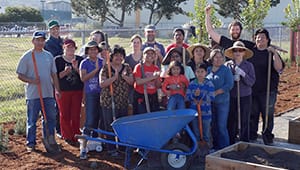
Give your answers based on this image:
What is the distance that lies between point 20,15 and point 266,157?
41.5 meters

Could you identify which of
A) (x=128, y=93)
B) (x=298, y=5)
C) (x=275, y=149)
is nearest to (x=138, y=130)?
(x=128, y=93)

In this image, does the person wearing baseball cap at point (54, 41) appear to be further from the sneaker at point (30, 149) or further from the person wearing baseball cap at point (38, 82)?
the sneaker at point (30, 149)

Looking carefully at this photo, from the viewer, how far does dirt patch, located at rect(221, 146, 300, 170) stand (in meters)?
5.65

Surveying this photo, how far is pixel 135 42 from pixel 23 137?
251 centimetres

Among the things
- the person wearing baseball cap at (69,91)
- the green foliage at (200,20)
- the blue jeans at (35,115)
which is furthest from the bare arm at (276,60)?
the green foliage at (200,20)

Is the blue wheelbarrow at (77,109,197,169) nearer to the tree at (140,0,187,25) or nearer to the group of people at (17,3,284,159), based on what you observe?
the group of people at (17,3,284,159)

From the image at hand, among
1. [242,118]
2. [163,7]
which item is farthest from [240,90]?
[163,7]

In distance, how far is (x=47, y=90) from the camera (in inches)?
276

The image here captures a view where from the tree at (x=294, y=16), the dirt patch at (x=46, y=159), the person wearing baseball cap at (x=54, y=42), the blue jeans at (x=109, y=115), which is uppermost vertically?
the tree at (x=294, y=16)

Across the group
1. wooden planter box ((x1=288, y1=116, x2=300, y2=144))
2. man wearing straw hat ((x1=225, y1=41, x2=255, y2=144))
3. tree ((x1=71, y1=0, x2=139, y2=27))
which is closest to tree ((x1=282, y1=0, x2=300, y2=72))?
wooden planter box ((x1=288, y1=116, x2=300, y2=144))

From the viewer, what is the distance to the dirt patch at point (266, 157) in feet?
18.5

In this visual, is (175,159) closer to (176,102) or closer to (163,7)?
(176,102)

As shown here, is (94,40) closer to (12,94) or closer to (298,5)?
(12,94)

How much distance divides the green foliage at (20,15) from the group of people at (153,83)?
37508 mm
